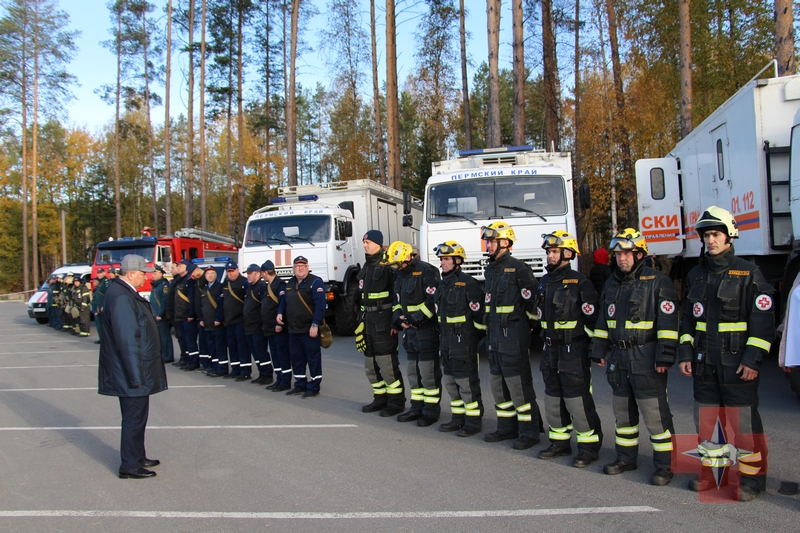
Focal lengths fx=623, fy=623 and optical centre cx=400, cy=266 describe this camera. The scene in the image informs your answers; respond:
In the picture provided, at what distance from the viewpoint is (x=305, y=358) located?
8.68m

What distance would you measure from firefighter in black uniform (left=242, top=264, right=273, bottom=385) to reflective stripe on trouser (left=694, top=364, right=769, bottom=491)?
663 cm

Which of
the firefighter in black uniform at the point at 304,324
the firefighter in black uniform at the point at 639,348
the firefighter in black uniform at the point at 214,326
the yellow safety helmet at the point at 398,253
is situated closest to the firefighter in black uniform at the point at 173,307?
the firefighter in black uniform at the point at 214,326

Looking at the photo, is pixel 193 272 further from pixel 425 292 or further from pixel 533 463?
pixel 533 463

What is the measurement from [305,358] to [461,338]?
304 centimetres

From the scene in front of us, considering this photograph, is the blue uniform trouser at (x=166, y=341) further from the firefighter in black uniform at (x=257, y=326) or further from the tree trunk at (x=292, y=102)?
the tree trunk at (x=292, y=102)

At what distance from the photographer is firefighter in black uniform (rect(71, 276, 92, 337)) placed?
1839 cm

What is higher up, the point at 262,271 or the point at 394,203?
the point at 394,203

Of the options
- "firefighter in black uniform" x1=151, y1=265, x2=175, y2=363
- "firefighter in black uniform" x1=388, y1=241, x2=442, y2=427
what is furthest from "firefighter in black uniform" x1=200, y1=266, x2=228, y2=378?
"firefighter in black uniform" x1=388, y1=241, x2=442, y2=427

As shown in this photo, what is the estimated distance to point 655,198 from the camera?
39.4ft

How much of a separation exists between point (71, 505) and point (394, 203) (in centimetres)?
1409

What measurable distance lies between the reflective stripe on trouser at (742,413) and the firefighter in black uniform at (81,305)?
58.5ft

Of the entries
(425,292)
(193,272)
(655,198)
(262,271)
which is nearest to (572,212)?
(655,198)

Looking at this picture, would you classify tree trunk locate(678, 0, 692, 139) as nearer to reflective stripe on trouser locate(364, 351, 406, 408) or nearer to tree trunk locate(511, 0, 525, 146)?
tree trunk locate(511, 0, 525, 146)

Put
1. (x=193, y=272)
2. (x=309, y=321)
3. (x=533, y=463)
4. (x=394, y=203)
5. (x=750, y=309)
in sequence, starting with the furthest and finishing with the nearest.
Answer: (x=394, y=203) → (x=193, y=272) → (x=309, y=321) → (x=533, y=463) → (x=750, y=309)
